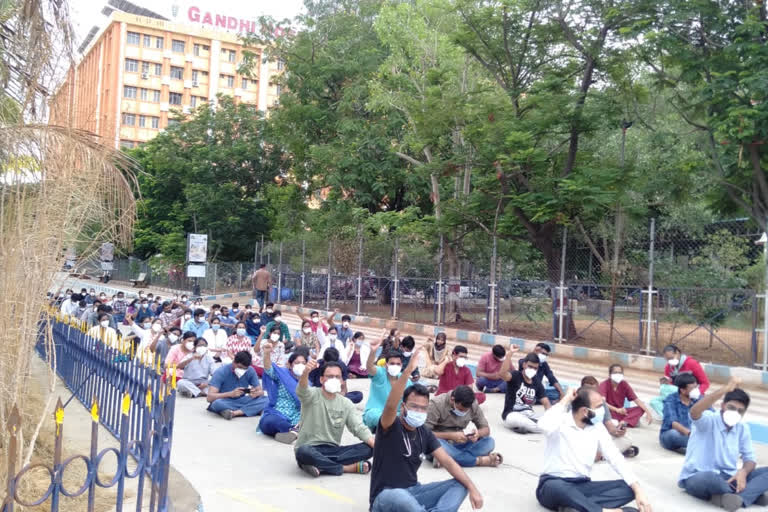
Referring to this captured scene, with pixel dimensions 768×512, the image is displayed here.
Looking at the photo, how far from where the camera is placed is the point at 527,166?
1958cm

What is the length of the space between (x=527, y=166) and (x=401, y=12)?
11.5 m

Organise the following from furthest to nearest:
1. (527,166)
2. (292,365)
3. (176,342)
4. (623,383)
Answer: (527,166), (176,342), (623,383), (292,365)

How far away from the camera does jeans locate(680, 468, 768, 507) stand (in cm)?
643

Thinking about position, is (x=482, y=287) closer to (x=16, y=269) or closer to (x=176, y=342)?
(x=176, y=342)

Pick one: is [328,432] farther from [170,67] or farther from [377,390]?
[170,67]

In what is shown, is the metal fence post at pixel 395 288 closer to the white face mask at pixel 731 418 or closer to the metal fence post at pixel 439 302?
the metal fence post at pixel 439 302

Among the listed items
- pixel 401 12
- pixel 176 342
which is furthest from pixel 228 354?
pixel 401 12

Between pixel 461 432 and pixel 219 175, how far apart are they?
36094 millimetres

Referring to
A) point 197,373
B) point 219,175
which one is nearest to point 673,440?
point 197,373

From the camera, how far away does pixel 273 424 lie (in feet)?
27.9

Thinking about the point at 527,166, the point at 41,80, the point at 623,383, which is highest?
the point at 527,166

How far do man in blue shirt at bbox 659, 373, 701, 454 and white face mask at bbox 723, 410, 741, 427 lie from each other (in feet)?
6.15

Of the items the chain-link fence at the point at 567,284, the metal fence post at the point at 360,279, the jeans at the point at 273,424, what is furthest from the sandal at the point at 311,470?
the metal fence post at the point at 360,279

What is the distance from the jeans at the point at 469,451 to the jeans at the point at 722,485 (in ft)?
6.58
